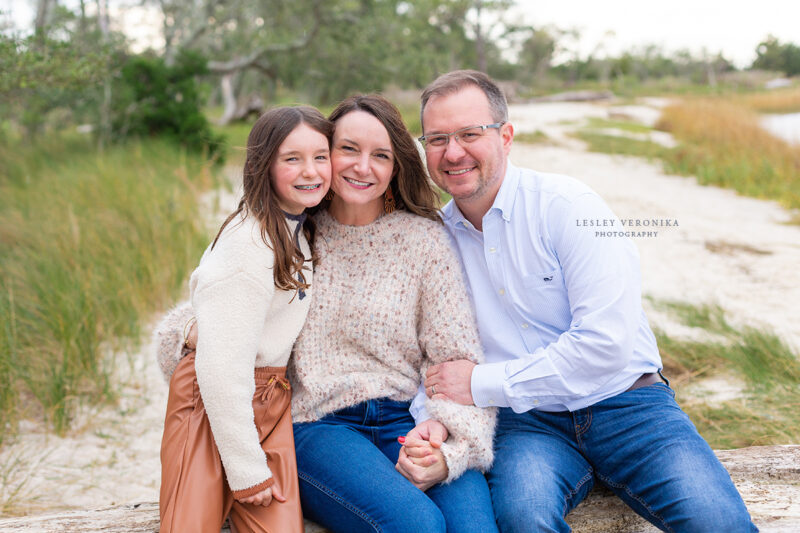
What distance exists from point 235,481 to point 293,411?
391 millimetres

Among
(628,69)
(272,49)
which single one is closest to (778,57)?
(628,69)

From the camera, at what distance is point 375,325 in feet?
7.71

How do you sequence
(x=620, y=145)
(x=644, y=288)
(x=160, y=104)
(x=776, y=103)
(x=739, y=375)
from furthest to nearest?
(x=776, y=103), (x=620, y=145), (x=160, y=104), (x=644, y=288), (x=739, y=375)

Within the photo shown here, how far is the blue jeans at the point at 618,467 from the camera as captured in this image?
6.57ft

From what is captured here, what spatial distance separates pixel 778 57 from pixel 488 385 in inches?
1524

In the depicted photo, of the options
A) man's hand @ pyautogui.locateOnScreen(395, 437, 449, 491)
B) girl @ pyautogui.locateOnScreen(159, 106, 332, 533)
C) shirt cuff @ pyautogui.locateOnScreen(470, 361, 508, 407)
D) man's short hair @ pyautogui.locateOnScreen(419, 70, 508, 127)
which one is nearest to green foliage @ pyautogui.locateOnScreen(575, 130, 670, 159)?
man's short hair @ pyautogui.locateOnScreen(419, 70, 508, 127)

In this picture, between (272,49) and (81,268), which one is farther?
(272,49)

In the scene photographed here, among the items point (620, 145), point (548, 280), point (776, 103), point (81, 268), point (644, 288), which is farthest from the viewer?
point (776, 103)

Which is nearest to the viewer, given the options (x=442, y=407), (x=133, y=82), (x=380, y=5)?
(x=442, y=407)

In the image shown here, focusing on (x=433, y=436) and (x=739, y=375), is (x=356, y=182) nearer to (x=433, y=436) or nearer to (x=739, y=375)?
(x=433, y=436)

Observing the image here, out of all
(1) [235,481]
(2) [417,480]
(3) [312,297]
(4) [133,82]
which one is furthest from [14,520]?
(4) [133,82]

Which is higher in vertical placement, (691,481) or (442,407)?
(442,407)

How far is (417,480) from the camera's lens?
2.12 metres

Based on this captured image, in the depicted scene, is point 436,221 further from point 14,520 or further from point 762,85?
point 762,85
